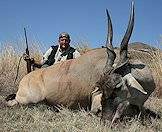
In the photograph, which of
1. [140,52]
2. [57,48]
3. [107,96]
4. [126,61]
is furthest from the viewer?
[140,52]

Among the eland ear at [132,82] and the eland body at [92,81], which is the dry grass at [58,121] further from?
the eland ear at [132,82]

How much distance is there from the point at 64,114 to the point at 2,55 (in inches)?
250

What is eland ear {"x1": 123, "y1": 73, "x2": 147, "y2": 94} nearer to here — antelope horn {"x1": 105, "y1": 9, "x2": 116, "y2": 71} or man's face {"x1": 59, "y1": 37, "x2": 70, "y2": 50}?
antelope horn {"x1": 105, "y1": 9, "x2": 116, "y2": 71}

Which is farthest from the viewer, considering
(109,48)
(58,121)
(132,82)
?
(109,48)

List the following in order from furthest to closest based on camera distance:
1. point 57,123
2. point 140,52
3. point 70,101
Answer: point 140,52
point 70,101
point 57,123

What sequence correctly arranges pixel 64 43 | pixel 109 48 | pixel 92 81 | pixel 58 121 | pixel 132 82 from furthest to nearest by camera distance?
1. pixel 64 43
2. pixel 92 81
3. pixel 109 48
4. pixel 132 82
5. pixel 58 121

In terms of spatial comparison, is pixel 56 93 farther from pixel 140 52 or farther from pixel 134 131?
pixel 140 52

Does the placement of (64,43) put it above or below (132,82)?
above

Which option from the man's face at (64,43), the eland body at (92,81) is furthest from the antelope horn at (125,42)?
the man's face at (64,43)

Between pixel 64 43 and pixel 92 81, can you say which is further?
pixel 64 43

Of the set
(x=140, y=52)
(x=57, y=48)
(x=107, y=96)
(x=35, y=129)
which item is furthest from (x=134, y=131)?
(x=140, y=52)

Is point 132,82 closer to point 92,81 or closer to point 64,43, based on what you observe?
point 92,81

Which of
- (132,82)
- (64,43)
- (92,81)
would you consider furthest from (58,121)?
(64,43)

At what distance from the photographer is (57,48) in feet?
26.9
